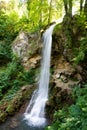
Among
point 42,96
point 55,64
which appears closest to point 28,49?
point 55,64

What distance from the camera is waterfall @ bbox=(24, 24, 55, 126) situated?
1127 cm

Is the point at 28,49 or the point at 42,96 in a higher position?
the point at 28,49

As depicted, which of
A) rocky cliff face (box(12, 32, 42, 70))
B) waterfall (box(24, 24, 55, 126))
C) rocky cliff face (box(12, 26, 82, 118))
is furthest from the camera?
rocky cliff face (box(12, 32, 42, 70))

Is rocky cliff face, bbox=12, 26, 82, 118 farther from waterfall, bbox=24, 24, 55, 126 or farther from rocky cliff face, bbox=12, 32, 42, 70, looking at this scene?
waterfall, bbox=24, 24, 55, 126

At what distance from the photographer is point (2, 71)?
587 inches

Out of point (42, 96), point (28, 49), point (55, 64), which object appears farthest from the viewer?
point (28, 49)

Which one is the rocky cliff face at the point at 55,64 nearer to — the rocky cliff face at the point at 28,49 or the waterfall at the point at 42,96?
the rocky cliff face at the point at 28,49

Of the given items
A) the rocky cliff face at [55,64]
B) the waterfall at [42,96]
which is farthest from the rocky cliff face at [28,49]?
the waterfall at [42,96]

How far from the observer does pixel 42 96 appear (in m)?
12.6

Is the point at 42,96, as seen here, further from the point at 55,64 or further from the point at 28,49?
the point at 28,49

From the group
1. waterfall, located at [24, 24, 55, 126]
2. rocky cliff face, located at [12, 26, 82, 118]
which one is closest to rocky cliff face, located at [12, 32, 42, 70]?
rocky cliff face, located at [12, 26, 82, 118]

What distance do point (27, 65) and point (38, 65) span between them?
2.04 feet

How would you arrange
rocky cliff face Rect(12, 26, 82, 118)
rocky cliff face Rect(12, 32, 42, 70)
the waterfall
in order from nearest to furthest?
1. rocky cliff face Rect(12, 26, 82, 118)
2. the waterfall
3. rocky cliff face Rect(12, 32, 42, 70)

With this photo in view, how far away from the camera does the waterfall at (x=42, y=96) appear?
37.0 feet
